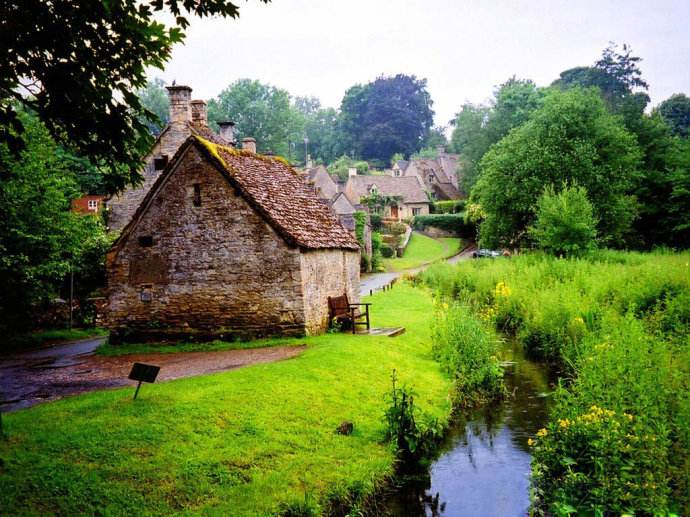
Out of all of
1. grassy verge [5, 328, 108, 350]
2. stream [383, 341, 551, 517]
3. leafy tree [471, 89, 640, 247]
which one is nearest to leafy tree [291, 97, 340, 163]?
leafy tree [471, 89, 640, 247]

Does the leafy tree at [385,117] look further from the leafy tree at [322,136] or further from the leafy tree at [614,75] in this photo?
the leafy tree at [614,75]

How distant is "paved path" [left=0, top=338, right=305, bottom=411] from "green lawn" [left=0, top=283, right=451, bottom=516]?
1.29 meters

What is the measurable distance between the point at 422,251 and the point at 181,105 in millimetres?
38835

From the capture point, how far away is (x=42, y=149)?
898 inches

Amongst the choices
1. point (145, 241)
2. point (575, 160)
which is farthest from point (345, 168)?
point (145, 241)

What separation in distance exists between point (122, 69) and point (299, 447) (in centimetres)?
648

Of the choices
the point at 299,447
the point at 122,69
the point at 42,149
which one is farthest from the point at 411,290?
the point at 122,69

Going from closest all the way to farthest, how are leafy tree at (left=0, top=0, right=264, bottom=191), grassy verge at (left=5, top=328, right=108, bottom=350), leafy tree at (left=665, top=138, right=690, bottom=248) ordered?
leafy tree at (left=0, top=0, right=264, bottom=191)
grassy verge at (left=5, top=328, right=108, bottom=350)
leafy tree at (left=665, top=138, right=690, bottom=248)

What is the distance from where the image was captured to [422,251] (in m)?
63.7

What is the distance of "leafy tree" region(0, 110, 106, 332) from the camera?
21.0 m

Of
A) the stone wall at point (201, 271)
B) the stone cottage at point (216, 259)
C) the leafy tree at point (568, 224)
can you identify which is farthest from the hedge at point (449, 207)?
the stone wall at point (201, 271)

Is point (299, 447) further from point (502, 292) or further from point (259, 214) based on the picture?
point (502, 292)

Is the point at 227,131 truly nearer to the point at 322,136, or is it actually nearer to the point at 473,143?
the point at 473,143

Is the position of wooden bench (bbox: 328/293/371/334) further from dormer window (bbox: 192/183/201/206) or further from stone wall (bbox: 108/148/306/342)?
dormer window (bbox: 192/183/201/206)
